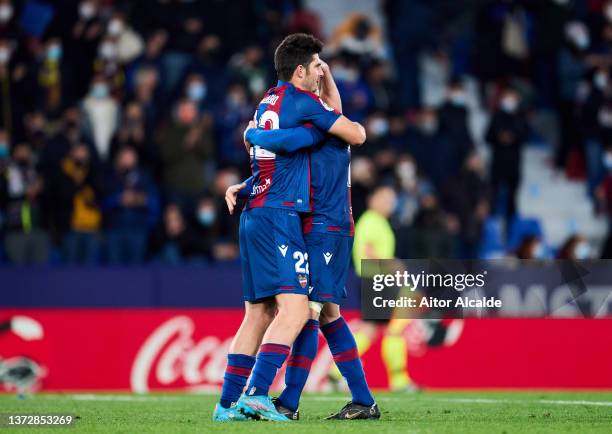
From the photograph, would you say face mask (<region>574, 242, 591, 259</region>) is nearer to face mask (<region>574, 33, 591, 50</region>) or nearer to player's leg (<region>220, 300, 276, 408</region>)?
face mask (<region>574, 33, 591, 50</region>)

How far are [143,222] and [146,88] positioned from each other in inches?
95.5

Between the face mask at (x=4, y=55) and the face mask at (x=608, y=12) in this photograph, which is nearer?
the face mask at (x=4, y=55)

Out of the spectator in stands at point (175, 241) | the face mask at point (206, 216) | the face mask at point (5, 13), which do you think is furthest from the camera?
the face mask at point (5, 13)

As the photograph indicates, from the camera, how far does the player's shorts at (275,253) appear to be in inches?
318

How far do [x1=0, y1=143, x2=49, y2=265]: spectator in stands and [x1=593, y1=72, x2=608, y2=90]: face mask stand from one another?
888cm

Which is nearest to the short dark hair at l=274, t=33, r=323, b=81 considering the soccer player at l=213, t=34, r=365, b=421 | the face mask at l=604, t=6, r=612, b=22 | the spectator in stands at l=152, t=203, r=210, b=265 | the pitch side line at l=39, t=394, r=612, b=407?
the soccer player at l=213, t=34, r=365, b=421

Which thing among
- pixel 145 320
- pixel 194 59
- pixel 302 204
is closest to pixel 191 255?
pixel 145 320

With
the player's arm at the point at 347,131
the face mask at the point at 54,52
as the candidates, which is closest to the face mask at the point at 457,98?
the face mask at the point at 54,52

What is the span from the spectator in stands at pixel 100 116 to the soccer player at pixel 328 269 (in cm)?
955

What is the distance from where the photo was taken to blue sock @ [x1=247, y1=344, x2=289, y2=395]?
809 cm

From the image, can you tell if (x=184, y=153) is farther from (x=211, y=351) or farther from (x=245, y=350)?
(x=245, y=350)

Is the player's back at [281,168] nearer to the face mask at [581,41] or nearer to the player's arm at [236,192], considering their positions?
the player's arm at [236,192]

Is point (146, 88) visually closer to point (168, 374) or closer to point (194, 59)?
point (194, 59)

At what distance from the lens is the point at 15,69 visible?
59.4 feet
